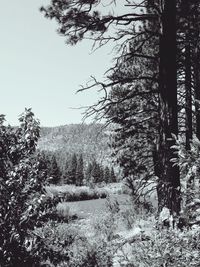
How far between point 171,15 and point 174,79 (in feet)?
3.93

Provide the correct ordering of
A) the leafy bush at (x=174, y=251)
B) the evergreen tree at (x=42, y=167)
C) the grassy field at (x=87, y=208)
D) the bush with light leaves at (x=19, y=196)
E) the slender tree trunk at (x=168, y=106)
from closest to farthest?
1. the leafy bush at (x=174, y=251)
2. the bush with light leaves at (x=19, y=196)
3. the evergreen tree at (x=42, y=167)
4. the slender tree trunk at (x=168, y=106)
5. the grassy field at (x=87, y=208)

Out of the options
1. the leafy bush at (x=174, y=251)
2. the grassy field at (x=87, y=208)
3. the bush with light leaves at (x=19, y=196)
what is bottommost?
the grassy field at (x=87, y=208)

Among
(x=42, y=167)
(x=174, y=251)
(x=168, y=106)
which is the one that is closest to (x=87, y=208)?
(x=168, y=106)

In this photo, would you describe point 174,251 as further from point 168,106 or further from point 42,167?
point 168,106

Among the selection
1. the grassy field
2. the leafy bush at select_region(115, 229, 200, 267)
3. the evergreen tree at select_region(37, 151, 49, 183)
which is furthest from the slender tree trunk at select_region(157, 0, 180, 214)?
the grassy field

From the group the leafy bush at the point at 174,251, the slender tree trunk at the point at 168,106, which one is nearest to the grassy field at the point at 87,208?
the slender tree trunk at the point at 168,106

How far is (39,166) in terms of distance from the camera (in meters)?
5.79

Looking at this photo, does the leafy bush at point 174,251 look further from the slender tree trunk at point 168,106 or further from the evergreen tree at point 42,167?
the evergreen tree at point 42,167

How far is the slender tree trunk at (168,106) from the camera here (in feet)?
21.2

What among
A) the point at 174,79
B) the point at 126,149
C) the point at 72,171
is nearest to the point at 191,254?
the point at 174,79

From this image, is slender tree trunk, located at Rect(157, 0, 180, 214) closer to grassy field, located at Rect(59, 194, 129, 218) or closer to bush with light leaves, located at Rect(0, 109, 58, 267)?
bush with light leaves, located at Rect(0, 109, 58, 267)

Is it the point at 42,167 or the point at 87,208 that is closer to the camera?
the point at 42,167

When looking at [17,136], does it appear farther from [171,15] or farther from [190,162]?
[171,15]

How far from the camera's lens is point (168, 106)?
6598mm
